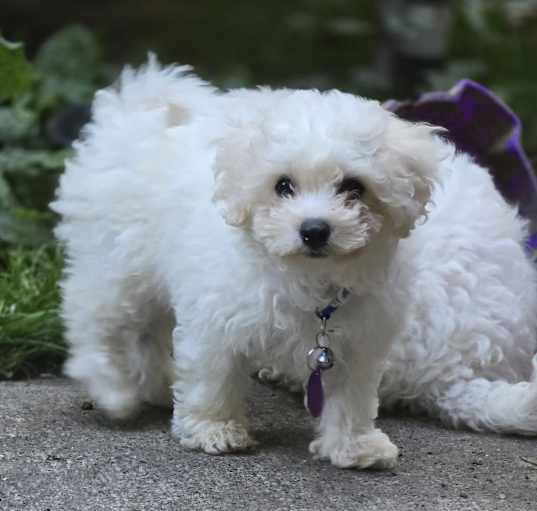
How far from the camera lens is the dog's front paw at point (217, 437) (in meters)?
4.07

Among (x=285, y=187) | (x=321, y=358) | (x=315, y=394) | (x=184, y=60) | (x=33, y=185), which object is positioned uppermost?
(x=184, y=60)

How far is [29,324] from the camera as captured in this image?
514 centimetres

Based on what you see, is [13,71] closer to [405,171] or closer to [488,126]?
[488,126]

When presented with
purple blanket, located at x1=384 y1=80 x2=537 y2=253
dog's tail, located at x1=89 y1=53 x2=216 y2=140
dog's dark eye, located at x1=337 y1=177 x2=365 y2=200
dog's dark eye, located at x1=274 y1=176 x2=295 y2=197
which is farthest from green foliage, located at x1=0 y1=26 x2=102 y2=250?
dog's dark eye, located at x1=337 y1=177 x2=365 y2=200

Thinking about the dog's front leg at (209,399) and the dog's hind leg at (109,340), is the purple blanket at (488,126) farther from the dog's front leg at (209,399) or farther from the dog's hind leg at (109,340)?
the dog's front leg at (209,399)

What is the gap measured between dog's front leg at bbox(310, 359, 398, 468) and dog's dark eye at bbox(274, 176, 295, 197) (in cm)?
69

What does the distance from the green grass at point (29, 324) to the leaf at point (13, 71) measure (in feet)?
4.11

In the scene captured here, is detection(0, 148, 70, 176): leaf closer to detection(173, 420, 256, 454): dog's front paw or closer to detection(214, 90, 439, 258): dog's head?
detection(173, 420, 256, 454): dog's front paw

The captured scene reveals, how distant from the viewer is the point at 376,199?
3.68 m

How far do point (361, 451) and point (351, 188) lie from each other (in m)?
0.95

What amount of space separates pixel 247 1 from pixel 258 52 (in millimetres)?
953

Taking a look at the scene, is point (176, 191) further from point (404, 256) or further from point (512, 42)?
point (512, 42)

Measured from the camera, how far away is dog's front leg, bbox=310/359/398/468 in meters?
4.01

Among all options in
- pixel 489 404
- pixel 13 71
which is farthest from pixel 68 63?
pixel 489 404
